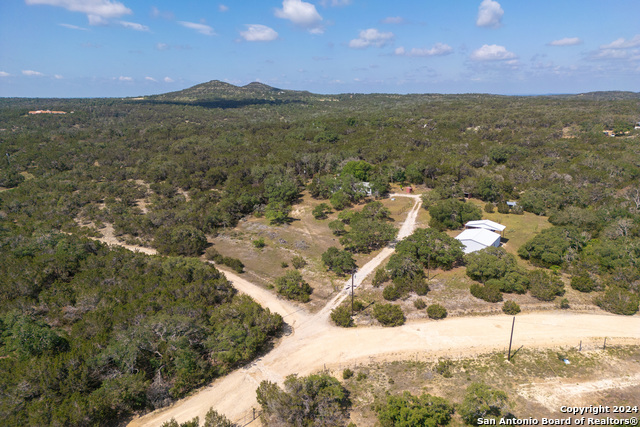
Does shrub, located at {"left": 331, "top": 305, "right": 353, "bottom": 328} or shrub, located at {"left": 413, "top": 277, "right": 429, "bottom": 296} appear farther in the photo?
shrub, located at {"left": 413, "top": 277, "right": 429, "bottom": 296}

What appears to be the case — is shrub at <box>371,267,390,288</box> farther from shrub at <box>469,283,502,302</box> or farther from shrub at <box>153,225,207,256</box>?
shrub at <box>153,225,207,256</box>

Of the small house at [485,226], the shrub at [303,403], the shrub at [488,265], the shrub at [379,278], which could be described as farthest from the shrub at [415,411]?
the small house at [485,226]

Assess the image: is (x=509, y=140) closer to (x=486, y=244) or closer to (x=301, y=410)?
(x=486, y=244)

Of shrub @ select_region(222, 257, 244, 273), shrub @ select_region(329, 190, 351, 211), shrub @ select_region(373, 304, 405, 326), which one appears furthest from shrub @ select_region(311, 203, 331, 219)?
shrub @ select_region(373, 304, 405, 326)

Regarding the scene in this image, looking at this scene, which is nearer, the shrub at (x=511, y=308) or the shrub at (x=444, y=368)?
the shrub at (x=444, y=368)

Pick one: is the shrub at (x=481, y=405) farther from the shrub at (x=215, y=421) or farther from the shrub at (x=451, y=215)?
the shrub at (x=451, y=215)

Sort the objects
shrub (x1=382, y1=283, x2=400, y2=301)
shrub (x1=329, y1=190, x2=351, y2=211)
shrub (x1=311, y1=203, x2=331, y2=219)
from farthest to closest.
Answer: shrub (x1=329, y1=190, x2=351, y2=211), shrub (x1=311, y1=203, x2=331, y2=219), shrub (x1=382, y1=283, x2=400, y2=301)
